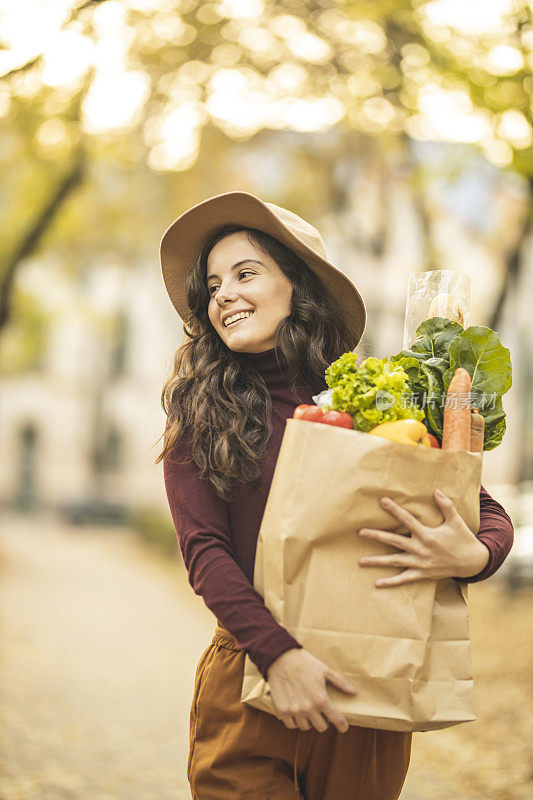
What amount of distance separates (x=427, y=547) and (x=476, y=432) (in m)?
0.32

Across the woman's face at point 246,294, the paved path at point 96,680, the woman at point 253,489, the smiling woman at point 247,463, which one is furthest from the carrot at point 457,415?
the paved path at point 96,680

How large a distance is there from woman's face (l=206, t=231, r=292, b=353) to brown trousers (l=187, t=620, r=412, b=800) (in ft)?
2.61

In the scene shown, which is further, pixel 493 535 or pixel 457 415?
pixel 493 535

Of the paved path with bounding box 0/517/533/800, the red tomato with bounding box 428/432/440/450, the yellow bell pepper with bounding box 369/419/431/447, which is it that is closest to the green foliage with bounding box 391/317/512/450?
the red tomato with bounding box 428/432/440/450

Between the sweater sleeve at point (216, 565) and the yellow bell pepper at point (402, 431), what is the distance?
0.46 meters

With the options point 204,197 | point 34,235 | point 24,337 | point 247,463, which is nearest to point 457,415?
point 247,463

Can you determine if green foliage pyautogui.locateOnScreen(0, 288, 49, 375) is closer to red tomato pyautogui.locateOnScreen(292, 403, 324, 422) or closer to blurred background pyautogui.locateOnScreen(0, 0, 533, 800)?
blurred background pyautogui.locateOnScreen(0, 0, 533, 800)

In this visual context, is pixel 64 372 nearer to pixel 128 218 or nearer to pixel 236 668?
pixel 128 218

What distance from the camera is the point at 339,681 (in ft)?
6.15

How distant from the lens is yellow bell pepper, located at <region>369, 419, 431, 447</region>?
6.25 feet

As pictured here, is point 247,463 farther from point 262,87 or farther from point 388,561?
point 262,87

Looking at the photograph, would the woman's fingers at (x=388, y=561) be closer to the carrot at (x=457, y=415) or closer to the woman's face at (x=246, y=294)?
the carrot at (x=457, y=415)

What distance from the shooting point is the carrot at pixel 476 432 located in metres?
2.04

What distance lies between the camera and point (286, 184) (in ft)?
43.8
